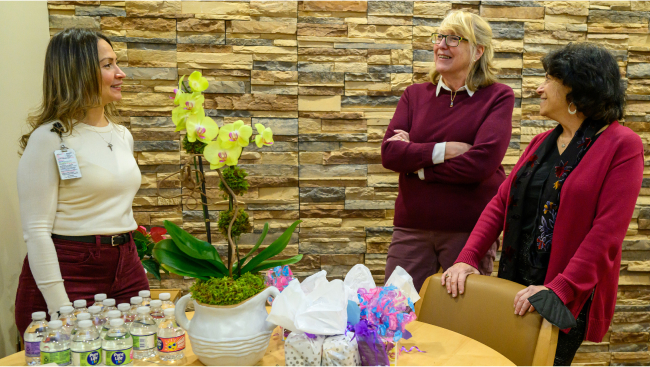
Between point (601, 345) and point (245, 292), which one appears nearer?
point (245, 292)

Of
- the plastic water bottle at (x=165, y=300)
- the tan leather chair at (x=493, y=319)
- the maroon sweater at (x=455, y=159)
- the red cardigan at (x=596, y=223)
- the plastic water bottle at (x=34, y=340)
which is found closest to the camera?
the plastic water bottle at (x=34, y=340)

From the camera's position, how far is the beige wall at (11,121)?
2225 mm

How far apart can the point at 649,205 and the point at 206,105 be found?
2.77 metres

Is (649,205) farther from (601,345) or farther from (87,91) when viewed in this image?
(87,91)

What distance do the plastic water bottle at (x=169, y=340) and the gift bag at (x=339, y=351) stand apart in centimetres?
38

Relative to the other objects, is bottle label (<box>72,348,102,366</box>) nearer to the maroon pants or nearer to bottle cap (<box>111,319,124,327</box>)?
bottle cap (<box>111,319,124,327</box>)

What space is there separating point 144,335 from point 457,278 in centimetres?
103

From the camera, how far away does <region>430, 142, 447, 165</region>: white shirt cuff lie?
87.4 inches

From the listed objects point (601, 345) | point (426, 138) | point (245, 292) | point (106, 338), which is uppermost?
point (426, 138)

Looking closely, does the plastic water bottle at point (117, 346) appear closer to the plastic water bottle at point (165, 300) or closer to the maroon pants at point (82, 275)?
the plastic water bottle at point (165, 300)

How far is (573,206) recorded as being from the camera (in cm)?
166

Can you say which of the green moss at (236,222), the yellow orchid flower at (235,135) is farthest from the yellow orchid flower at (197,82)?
the green moss at (236,222)

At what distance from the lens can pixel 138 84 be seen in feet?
9.21

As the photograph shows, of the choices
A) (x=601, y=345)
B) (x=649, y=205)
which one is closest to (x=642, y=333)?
(x=601, y=345)
